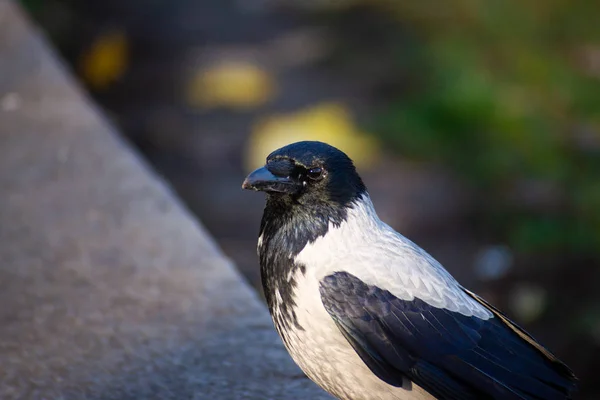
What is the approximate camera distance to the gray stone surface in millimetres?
2629

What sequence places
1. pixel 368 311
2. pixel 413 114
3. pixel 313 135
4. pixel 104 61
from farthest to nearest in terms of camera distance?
pixel 104 61 → pixel 413 114 → pixel 313 135 → pixel 368 311

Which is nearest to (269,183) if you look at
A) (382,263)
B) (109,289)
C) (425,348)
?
(382,263)

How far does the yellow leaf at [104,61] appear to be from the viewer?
7723 millimetres

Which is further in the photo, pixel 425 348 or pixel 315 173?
pixel 315 173

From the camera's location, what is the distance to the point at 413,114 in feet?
22.1

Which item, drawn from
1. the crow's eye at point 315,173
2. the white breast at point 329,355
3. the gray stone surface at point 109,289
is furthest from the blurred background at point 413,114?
the crow's eye at point 315,173

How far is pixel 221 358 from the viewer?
8.97 feet

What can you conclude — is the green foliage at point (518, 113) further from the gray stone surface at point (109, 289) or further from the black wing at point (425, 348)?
the black wing at point (425, 348)

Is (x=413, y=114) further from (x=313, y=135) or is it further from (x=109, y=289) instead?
(x=109, y=289)

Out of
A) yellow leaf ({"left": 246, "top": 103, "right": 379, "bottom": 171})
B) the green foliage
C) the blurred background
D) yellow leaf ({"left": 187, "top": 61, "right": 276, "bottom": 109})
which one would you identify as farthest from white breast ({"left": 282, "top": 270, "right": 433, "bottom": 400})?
yellow leaf ({"left": 187, "top": 61, "right": 276, "bottom": 109})

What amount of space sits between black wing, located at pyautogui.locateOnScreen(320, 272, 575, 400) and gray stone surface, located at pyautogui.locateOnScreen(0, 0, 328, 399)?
0.45 metres

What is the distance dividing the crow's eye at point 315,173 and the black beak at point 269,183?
45 millimetres

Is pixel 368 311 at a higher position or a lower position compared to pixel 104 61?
lower

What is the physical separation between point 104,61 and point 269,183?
599cm
